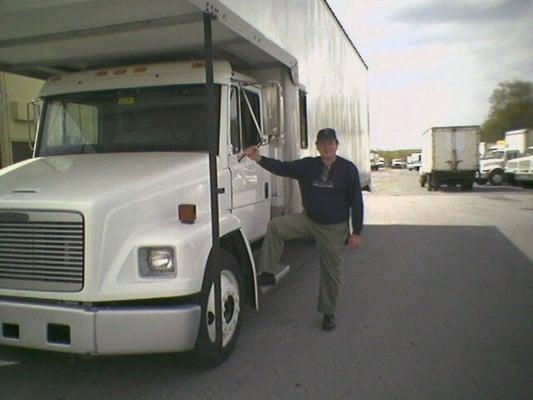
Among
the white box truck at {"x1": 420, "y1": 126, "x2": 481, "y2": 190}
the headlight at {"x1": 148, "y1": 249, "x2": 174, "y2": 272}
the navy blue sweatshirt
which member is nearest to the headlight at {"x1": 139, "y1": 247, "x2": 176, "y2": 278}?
the headlight at {"x1": 148, "y1": 249, "x2": 174, "y2": 272}

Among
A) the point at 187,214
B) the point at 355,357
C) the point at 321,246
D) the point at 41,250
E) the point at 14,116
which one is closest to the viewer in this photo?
the point at 41,250

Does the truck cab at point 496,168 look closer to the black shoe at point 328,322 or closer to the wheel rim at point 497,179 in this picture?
the wheel rim at point 497,179

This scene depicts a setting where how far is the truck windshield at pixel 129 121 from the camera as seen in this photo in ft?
14.4

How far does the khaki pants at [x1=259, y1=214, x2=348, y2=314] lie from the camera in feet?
15.7

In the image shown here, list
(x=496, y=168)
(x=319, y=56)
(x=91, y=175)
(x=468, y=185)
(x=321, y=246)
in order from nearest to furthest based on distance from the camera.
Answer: (x=91, y=175) < (x=321, y=246) < (x=319, y=56) < (x=468, y=185) < (x=496, y=168)

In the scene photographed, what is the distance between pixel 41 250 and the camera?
3.26m

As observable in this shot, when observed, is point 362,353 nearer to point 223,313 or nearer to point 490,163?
point 223,313

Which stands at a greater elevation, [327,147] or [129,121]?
[129,121]

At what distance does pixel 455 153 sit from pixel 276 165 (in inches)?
853

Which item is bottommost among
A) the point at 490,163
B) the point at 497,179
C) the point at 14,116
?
the point at 497,179

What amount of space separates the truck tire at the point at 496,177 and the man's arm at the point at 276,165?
26.4m

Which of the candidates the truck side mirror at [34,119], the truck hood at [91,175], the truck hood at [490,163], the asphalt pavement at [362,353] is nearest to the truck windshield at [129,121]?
the truck hood at [91,175]

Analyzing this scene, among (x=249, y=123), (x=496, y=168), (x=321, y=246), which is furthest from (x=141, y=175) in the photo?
(x=496, y=168)

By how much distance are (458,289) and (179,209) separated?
13.8ft
